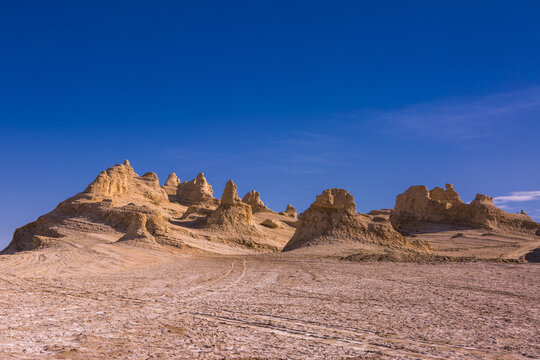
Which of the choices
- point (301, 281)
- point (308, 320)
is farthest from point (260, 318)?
point (301, 281)

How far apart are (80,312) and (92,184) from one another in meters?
42.2

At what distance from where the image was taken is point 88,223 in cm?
3769

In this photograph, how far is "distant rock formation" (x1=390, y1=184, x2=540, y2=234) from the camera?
181 feet

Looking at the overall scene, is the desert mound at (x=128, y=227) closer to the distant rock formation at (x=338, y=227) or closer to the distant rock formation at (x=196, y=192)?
the distant rock formation at (x=338, y=227)

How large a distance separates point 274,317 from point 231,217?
3794 centimetres

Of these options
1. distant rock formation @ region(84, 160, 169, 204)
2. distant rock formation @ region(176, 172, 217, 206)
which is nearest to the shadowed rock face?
distant rock formation @ region(84, 160, 169, 204)

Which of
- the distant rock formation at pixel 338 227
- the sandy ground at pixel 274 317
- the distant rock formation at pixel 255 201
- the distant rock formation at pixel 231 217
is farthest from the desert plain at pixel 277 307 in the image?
the distant rock formation at pixel 255 201

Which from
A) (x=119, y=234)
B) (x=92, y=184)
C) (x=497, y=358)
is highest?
(x=92, y=184)

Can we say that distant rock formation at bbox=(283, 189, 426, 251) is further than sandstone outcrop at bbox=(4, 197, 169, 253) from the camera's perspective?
No

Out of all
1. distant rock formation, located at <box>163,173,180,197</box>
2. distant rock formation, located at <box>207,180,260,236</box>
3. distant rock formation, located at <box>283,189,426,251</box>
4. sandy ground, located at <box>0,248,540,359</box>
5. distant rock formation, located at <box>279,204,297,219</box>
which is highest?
distant rock formation, located at <box>163,173,180,197</box>

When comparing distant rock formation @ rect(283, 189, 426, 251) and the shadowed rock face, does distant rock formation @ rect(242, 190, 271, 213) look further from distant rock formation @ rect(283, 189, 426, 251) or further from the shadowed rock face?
distant rock formation @ rect(283, 189, 426, 251)

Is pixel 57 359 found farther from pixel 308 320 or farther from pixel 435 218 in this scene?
pixel 435 218

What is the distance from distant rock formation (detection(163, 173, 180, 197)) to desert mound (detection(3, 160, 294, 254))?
25.7 meters

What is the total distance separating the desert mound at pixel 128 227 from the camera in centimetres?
3262
